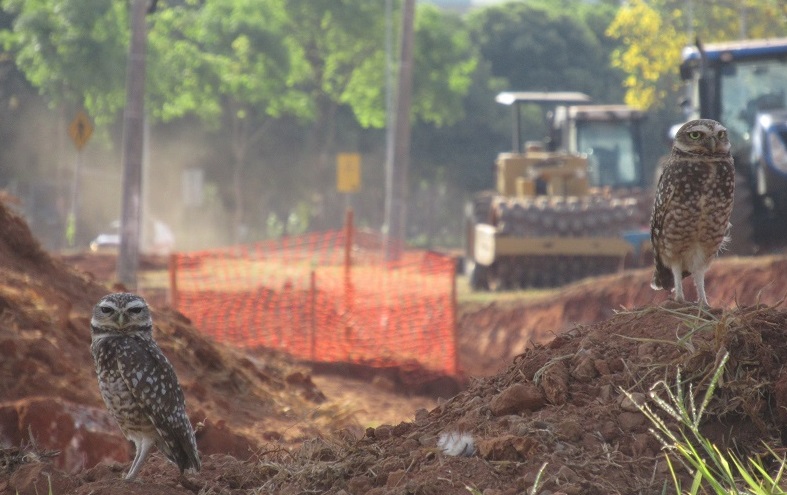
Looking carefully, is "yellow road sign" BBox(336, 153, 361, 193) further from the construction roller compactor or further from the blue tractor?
the blue tractor

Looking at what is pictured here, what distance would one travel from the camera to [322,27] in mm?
54438

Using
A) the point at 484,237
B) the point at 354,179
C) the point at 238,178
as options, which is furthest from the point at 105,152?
the point at 484,237

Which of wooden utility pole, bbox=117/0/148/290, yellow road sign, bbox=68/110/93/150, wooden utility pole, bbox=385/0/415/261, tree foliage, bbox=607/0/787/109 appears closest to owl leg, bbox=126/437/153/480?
wooden utility pole, bbox=117/0/148/290

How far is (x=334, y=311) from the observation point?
14422 mm

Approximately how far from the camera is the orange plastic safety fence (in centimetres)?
1419

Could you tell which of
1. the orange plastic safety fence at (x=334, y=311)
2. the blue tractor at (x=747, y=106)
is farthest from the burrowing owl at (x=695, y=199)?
the blue tractor at (x=747, y=106)

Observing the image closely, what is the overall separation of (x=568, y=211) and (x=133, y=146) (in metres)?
7.08

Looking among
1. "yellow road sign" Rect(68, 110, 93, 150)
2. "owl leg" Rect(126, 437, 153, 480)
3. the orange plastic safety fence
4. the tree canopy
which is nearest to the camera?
"owl leg" Rect(126, 437, 153, 480)

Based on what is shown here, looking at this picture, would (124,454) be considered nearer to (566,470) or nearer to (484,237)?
(566,470)

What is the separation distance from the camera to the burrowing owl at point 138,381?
6.25 m

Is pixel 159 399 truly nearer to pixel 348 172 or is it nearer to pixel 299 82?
pixel 348 172

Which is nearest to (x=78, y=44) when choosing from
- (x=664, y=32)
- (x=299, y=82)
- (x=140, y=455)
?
(x=299, y=82)

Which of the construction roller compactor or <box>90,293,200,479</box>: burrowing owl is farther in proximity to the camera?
the construction roller compactor

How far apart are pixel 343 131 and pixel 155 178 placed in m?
9.15
